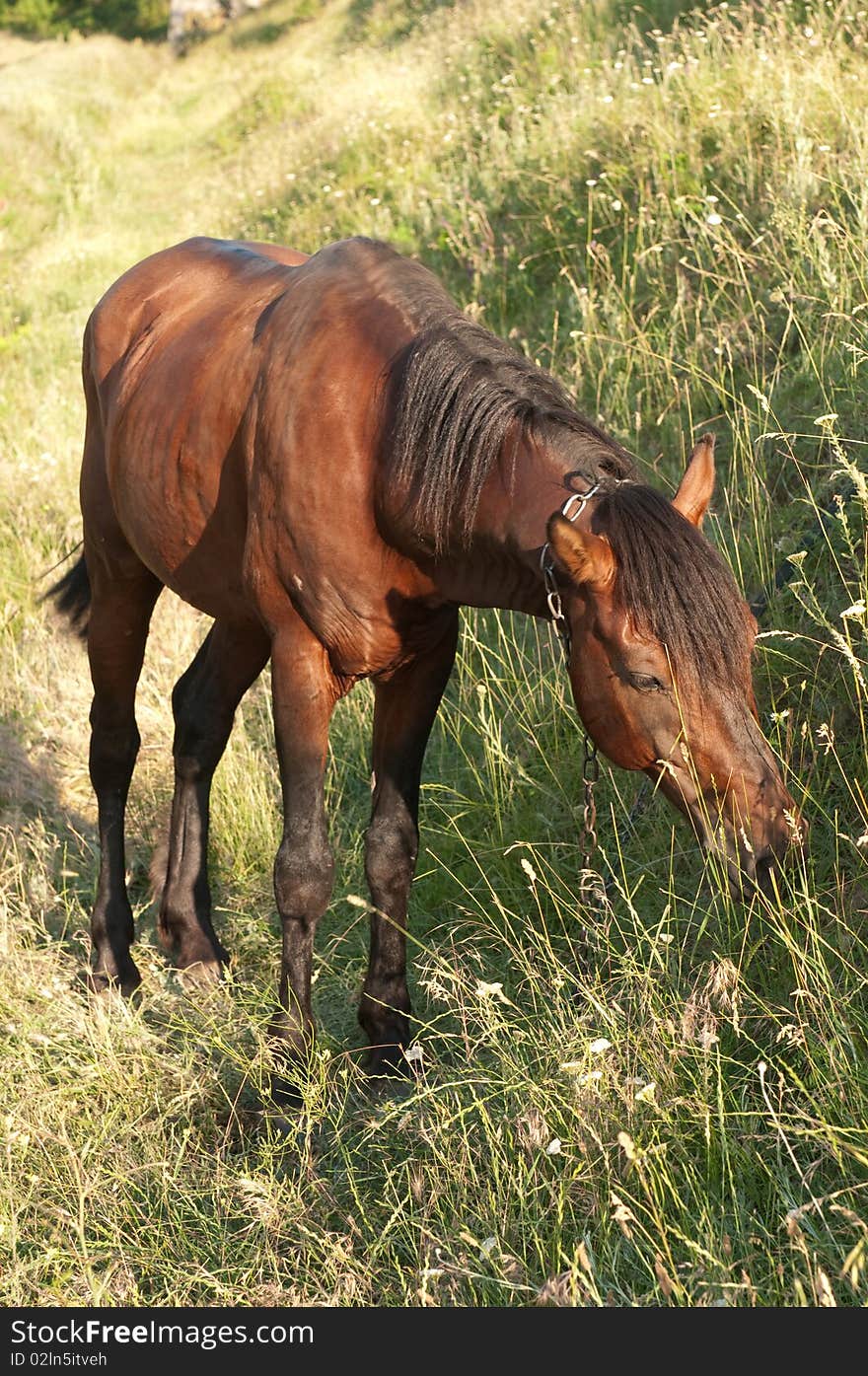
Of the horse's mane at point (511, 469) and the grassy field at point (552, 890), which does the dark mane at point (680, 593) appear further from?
the grassy field at point (552, 890)

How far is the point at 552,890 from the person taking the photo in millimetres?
4355

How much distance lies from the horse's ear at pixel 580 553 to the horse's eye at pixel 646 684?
0.72ft

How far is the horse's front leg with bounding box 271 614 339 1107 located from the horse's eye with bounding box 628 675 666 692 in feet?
3.55

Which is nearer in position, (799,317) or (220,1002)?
(220,1002)

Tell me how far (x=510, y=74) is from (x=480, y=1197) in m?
8.76

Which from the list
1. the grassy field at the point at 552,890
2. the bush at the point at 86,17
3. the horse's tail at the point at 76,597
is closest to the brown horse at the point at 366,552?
the grassy field at the point at 552,890

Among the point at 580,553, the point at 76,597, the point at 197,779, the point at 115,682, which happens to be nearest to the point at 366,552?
the point at 580,553

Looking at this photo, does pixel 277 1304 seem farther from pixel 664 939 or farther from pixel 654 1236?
pixel 664 939

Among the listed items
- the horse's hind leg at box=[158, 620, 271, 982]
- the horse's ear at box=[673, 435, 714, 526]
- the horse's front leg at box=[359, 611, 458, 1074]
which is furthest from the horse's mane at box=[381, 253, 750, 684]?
the horse's hind leg at box=[158, 620, 271, 982]

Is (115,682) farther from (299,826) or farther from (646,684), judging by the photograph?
(646,684)

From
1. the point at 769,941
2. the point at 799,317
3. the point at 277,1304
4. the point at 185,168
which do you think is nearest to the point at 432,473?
the point at 769,941

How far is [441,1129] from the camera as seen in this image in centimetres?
313

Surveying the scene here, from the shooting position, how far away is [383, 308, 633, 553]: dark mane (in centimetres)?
329

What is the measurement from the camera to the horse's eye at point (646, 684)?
2.98 meters
